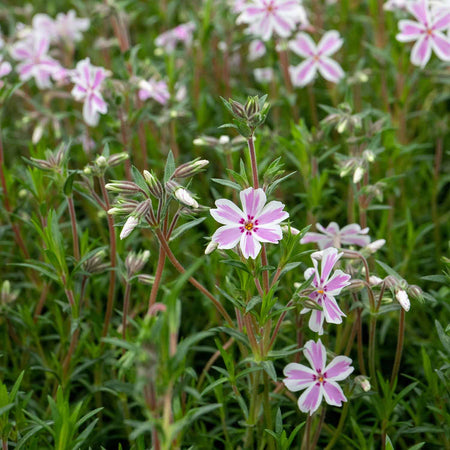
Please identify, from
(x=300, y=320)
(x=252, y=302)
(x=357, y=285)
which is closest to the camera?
(x=252, y=302)

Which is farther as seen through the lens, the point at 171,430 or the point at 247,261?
the point at 247,261

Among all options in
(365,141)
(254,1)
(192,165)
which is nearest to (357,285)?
(192,165)

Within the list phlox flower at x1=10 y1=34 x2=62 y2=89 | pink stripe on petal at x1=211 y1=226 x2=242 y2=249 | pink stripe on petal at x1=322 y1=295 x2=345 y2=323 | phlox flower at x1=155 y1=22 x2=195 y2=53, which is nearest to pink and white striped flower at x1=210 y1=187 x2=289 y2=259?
pink stripe on petal at x1=211 y1=226 x2=242 y2=249

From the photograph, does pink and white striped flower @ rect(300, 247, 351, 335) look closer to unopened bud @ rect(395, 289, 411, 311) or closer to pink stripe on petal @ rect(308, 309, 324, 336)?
pink stripe on petal @ rect(308, 309, 324, 336)

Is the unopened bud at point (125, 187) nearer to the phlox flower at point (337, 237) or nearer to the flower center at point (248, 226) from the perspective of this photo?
the flower center at point (248, 226)

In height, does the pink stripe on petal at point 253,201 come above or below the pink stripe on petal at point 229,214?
above

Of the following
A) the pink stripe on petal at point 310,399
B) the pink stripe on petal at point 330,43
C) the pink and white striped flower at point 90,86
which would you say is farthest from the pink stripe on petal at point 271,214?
the pink stripe on petal at point 330,43

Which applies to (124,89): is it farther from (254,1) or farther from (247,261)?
(247,261)

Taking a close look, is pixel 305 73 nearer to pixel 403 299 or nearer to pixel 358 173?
pixel 358 173
